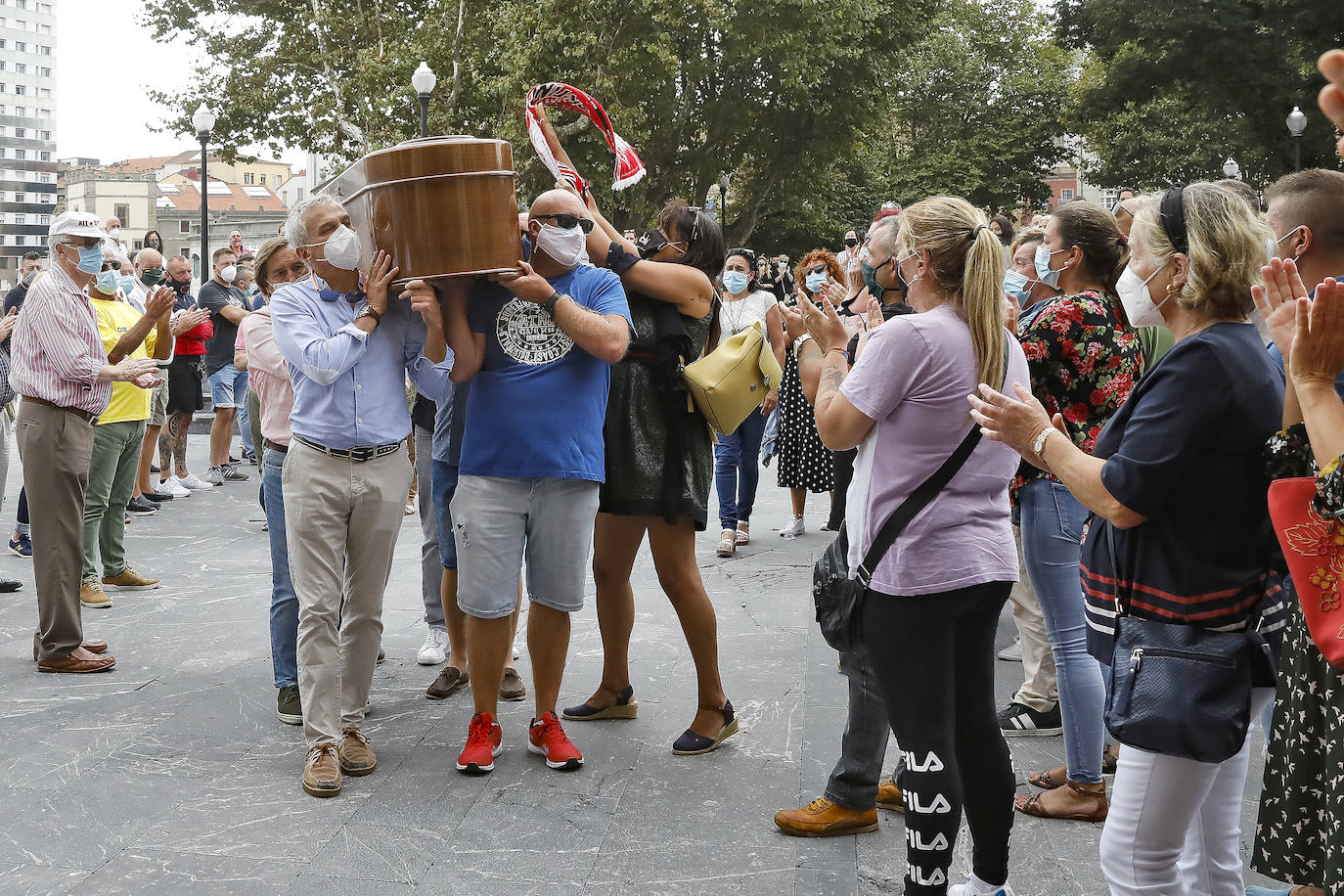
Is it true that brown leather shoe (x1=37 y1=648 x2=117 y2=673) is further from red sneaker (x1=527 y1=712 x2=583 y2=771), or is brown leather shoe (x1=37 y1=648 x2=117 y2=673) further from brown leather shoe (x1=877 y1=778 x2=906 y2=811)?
brown leather shoe (x1=877 y1=778 x2=906 y2=811)

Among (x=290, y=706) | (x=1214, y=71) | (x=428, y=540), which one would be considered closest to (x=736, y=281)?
(x=428, y=540)

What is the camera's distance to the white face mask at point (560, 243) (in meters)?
4.09

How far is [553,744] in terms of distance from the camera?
4348 millimetres

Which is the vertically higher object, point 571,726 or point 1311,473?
point 1311,473

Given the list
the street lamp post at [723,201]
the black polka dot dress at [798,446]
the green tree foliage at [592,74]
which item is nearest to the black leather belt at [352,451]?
the black polka dot dress at [798,446]

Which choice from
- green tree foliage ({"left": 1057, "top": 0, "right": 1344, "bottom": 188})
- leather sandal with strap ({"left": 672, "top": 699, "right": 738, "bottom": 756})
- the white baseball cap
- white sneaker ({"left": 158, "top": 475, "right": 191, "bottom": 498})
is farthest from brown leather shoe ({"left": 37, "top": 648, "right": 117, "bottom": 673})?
green tree foliage ({"left": 1057, "top": 0, "right": 1344, "bottom": 188})

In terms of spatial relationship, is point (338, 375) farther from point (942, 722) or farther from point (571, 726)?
point (942, 722)

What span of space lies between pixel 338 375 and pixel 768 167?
28.5 meters

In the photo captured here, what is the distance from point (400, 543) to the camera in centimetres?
840

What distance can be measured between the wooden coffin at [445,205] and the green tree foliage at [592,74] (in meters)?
18.3

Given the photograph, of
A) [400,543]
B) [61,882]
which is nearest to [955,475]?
[61,882]

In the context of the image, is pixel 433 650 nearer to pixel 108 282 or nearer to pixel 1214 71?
pixel 108 282

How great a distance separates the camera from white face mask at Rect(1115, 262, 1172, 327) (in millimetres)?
2713

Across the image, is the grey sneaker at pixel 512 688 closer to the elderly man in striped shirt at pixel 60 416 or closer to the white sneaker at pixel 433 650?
the white sneaker at pixel 433 650
